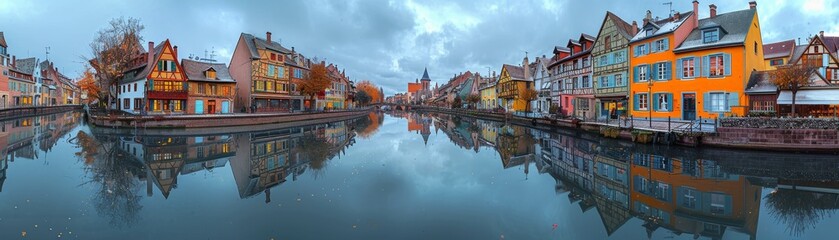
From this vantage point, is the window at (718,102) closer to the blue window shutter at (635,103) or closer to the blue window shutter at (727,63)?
the blue window shutter at (727,63)

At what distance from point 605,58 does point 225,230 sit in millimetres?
35708

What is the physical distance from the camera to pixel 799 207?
33.2 ft

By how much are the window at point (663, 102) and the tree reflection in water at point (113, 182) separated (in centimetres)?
3238

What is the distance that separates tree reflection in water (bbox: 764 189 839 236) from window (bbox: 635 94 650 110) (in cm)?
2004

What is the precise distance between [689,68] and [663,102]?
3.01 meters

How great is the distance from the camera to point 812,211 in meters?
9.78

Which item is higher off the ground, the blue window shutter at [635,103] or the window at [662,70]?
the window at [662,70]

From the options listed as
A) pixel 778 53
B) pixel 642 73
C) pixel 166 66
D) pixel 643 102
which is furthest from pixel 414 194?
pixel 778 53

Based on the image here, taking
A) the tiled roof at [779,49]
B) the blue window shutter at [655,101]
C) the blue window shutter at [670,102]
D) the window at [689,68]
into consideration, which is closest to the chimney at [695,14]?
the window at [689,68]

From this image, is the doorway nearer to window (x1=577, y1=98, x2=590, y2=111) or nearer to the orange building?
the orange building

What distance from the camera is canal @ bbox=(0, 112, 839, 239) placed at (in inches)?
324

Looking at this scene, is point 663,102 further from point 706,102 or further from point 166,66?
point 166,66

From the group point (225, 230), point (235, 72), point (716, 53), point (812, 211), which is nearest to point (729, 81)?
point (716, 53)

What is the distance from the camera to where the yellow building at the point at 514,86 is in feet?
185
